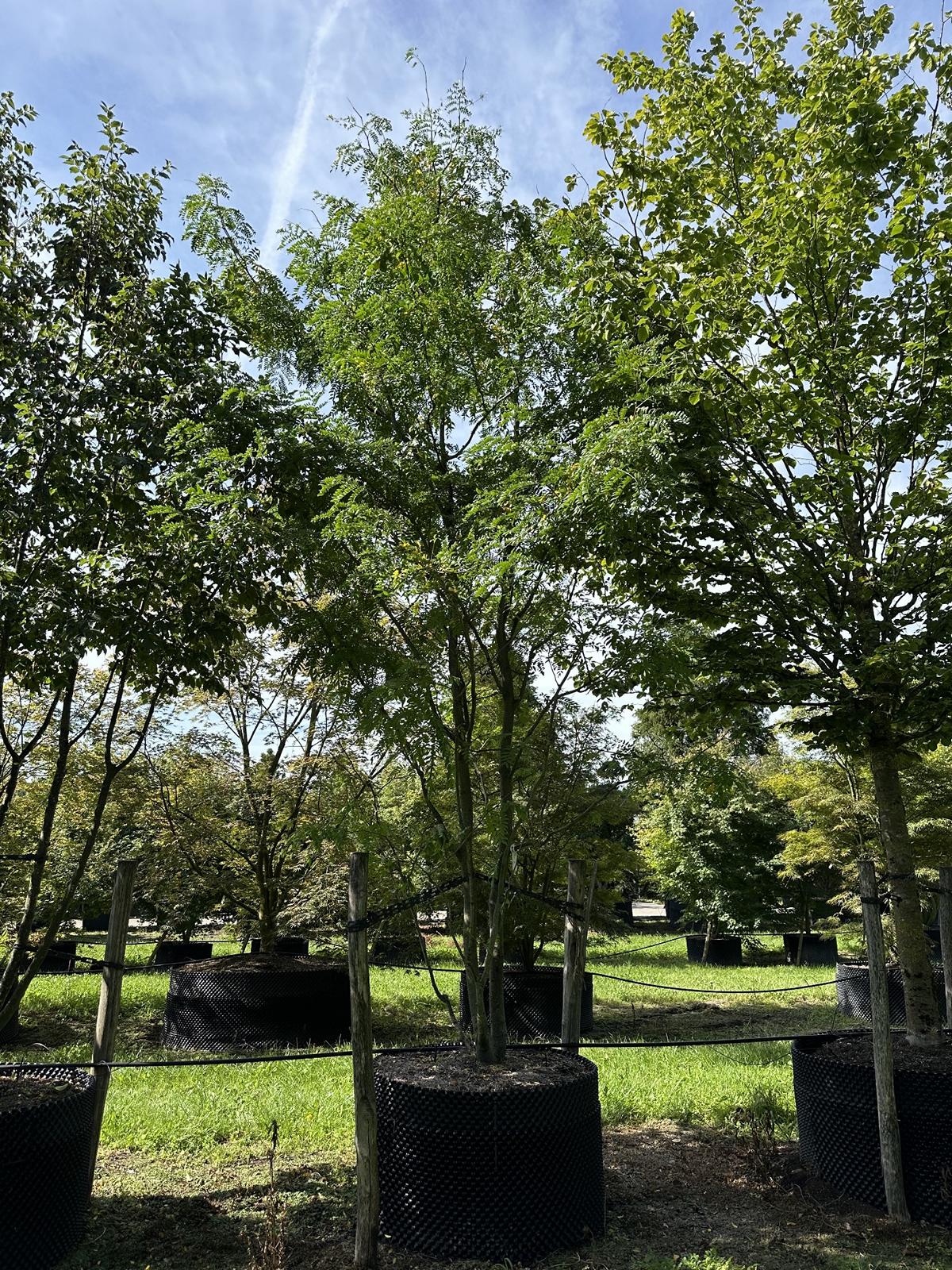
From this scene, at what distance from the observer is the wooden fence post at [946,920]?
5.85 m

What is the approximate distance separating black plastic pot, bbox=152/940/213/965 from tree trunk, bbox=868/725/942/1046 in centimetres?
1134

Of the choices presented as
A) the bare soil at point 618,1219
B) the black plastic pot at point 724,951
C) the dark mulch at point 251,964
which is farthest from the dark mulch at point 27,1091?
the black plastic pot at point 724,951

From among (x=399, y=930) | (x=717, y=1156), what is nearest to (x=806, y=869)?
(x=399, y=930)

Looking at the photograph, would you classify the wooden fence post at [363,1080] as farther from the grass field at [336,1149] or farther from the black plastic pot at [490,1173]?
the black plastic pot at [490,1173]

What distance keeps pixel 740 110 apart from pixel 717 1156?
591 cm

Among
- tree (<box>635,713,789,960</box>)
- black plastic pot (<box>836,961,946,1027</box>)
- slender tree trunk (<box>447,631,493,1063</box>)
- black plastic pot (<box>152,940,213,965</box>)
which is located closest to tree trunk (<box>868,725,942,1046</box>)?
slender tree trunk (<box>447,631,493,1063</box>)

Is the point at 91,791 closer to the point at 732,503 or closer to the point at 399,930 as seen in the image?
the point at 399,930

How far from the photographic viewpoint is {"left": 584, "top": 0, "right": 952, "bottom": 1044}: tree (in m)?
4.35

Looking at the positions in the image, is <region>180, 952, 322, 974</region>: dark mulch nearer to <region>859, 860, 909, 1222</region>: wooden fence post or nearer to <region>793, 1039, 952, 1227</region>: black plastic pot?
<region>793, 1039, 952, 1227</region>: black plastic pot

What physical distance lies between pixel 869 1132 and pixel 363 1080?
2487mm

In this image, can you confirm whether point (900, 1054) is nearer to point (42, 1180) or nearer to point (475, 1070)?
point (475, 1070)

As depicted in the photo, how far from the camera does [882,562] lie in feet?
15.1

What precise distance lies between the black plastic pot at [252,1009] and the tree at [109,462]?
399 cm

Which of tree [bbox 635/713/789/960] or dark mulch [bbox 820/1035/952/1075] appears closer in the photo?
dark mulch [bbox 820/1035/952/1075]
